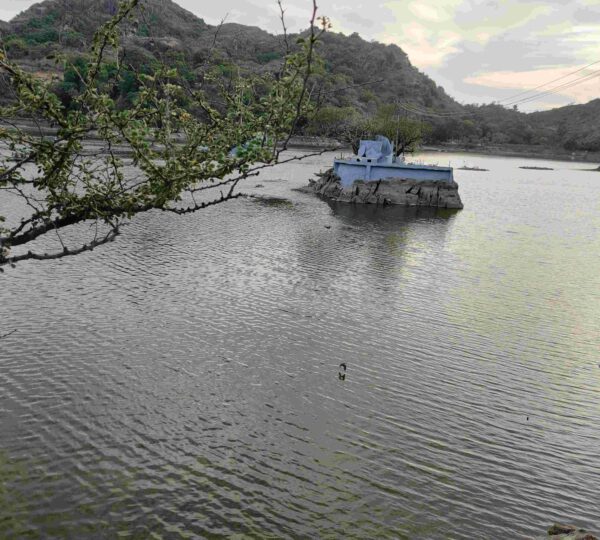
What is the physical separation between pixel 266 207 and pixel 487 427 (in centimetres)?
5101

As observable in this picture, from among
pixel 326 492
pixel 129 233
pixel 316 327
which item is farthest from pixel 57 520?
pixel 129 233

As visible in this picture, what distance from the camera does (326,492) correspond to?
1420cm

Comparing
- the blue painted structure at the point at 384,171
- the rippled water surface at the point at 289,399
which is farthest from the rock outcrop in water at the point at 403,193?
the rippled water surface at the point at 289,399

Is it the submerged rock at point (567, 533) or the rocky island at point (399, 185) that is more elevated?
the rocky island at point (399, 185)

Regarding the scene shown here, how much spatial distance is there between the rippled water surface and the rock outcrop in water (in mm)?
38855

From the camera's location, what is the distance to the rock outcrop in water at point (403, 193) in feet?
252

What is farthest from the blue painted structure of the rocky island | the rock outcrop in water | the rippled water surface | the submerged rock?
the submerged rock

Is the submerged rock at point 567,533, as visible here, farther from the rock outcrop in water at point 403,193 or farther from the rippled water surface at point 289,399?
the rock outcrop in water at point 403,193

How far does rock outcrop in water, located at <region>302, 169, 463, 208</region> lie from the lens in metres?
76.9

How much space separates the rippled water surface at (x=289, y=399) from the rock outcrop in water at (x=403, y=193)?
127 feet

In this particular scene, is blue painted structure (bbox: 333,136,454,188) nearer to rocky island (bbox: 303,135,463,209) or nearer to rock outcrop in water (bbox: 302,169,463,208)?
rocky island (bbox: 303,135,463,209)

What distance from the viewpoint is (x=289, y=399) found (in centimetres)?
1909

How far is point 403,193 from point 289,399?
207 feet

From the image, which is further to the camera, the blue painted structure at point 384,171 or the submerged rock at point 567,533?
the blue painted structure at point 384,171
